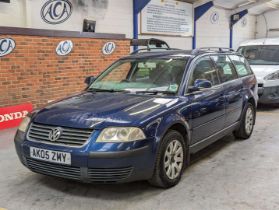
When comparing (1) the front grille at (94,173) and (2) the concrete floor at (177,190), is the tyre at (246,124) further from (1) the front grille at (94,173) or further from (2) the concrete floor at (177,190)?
(1) the front grille at (94,173)

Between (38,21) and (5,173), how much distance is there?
476 cm

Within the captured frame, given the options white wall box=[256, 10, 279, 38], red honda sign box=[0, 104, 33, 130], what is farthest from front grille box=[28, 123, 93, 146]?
white wall box=[256, 10, 279, 38]

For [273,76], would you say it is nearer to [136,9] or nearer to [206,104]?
[136,9]

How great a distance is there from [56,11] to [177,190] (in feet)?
20.3

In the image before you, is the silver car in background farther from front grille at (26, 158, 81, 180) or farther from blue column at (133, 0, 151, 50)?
front grille at (26, 158, 81, 180)

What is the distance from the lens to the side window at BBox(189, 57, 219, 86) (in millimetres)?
4348

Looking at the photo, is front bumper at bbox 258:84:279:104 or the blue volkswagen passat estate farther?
front bumper at bbox 258:84:279:104

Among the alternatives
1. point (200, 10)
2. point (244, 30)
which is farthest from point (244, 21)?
point (200, 10)

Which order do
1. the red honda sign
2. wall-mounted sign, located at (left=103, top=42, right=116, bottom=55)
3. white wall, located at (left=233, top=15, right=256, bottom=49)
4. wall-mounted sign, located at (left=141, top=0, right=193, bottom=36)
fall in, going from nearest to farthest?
Result: 1. the red honda sign
2. wall-mounted sign, located at (left=103, top=42, right=116, bottom=55)
3. wall-mounted sign, located at (left=141, top=0, right=193, bottom=36)
4. white wall, located at (left=233, top=15, right=256, bottom=49)

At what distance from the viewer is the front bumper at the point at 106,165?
126 inches

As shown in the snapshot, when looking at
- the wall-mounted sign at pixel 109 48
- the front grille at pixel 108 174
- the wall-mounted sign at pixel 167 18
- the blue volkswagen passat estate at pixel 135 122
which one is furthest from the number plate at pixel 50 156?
the wall-mounted sign at pixel 167 18

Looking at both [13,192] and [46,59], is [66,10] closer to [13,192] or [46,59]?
[46,59]

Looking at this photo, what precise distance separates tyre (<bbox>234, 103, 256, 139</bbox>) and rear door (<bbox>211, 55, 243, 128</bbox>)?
0.24 m

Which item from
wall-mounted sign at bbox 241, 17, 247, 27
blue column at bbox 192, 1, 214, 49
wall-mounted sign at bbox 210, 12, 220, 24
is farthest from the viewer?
wall-mounted sign at bbox 241, 17, 247, 27
